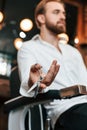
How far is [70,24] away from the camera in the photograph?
3443mm

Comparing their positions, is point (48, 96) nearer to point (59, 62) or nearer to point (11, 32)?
point (59, 62)

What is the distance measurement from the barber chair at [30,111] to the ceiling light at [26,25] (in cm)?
124

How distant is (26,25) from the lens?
2.78 meters

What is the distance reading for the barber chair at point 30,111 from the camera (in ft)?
4.24

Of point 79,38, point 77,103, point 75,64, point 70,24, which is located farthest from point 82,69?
point 79,38

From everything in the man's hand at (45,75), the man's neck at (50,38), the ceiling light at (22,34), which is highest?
the ceiling light at (22,34)

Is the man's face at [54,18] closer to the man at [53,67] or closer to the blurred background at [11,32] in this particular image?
the man at [53,67]

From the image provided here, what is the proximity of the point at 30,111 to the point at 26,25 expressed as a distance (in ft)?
4.65

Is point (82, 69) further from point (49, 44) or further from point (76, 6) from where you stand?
point (76, 6)

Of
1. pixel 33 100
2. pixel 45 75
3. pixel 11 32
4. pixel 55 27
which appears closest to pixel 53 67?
pixel 45 75

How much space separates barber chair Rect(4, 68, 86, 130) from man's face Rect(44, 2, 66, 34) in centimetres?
48

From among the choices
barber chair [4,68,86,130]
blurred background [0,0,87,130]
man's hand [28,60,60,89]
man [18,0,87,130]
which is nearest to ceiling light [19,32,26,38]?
blurred background [0,0,87,130]

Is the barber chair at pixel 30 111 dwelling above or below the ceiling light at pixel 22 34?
below

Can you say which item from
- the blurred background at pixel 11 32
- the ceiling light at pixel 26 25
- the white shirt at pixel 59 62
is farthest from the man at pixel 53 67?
the ceiling light at pixel 26 25
